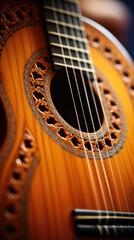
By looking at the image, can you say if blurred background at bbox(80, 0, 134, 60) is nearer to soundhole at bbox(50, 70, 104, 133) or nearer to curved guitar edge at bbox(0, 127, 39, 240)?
soundhole at bbox(50, 70, 104, 133)

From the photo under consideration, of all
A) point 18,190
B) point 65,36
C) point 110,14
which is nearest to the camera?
point 18,190

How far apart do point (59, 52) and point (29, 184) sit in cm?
38

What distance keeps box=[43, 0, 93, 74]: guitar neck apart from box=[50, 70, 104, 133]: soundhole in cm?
4

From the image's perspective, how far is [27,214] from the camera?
0.60 m

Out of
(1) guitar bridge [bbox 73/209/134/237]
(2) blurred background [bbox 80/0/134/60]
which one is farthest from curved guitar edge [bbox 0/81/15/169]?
(2) blurred background [bbox 80/0/134/60]

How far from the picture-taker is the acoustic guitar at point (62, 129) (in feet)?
2.07

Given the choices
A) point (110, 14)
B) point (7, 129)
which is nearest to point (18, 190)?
point (7, 129)

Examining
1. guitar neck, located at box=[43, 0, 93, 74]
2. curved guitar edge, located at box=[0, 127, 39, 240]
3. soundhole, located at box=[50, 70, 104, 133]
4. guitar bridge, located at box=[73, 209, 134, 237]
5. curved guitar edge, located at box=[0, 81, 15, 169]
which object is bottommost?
guitar bridge, located at box=[73, 209, 134, 237]

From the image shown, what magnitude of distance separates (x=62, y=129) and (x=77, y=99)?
186mm

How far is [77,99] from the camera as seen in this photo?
3.05 ft

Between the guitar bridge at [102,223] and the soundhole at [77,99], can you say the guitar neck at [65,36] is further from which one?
the guitar bridge at [102,223]

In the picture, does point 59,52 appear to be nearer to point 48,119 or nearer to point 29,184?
point 48,119

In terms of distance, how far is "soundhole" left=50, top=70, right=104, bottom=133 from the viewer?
2.93ft

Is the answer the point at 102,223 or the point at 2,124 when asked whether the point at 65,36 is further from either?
the point at 102,223
